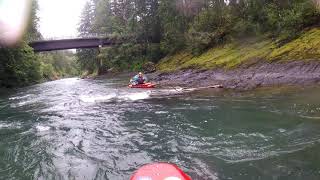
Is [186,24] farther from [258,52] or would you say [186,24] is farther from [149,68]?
[258,52]

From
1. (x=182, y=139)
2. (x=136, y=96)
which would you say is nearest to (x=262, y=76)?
(x=136, y=96)

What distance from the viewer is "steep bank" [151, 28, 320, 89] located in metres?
17.2

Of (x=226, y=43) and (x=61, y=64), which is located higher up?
(x=226, y=43)

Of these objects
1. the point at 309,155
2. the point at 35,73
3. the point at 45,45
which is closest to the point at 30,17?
the point at 45,45

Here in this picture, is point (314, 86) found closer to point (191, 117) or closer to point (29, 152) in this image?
point (191, 117)

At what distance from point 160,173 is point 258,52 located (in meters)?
18.1

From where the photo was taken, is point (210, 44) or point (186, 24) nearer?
point (210, 44)

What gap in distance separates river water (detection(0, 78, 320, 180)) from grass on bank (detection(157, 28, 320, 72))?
161 inches

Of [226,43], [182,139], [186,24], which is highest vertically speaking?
[186,24]

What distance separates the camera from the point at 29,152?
9836 millimetres

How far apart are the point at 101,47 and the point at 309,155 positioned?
155 feet

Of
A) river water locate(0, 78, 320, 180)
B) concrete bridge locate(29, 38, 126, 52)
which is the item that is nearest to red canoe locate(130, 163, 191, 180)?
river water locate(0, 78, 320, 180)

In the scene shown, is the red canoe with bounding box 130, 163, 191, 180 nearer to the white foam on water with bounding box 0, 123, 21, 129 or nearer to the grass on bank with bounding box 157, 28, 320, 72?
the white foam on water with bounding box 0, 123, 21, 129

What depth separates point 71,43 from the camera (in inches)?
1941
